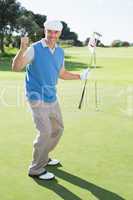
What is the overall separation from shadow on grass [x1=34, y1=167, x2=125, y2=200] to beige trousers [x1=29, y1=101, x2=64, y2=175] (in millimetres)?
242

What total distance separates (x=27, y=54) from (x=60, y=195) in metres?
1.72

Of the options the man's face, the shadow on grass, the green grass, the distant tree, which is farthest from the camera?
the distant tree

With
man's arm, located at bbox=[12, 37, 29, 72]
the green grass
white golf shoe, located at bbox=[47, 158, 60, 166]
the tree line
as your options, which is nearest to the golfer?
man's arm, located at bbox=[12, 37, 29, 72]

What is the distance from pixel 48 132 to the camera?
21.1ft

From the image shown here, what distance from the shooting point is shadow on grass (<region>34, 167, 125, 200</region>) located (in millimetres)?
5762

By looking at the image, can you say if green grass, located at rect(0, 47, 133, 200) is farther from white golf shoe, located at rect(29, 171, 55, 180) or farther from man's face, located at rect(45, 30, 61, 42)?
man's face, located at rect(45, 30, 61, 42)

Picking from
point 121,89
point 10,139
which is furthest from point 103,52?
point 10,139

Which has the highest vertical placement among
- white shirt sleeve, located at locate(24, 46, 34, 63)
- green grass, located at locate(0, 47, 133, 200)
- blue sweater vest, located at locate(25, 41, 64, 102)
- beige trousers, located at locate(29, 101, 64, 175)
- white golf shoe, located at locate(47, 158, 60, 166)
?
white shirt sleeve, located at locate(24, 46, 34, 63)

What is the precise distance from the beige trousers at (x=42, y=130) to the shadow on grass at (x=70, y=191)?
0.79ft

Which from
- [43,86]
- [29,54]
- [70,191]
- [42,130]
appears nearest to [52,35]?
[29,54]

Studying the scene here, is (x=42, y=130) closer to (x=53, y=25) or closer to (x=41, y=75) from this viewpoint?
(x=41, y=75)

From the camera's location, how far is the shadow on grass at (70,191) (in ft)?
18.9

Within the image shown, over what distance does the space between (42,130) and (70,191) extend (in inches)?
35.2

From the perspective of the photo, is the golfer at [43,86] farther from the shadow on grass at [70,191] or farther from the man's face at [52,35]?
the shadow on grass at [70,191]
